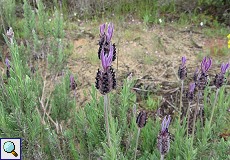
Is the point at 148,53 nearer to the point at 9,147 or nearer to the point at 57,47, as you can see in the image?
the point at 57,47

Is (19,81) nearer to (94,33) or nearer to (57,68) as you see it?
(57,68)

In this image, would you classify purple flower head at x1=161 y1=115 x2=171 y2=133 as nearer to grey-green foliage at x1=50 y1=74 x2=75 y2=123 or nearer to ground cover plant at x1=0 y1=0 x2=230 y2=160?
ground cover plant at x1=0 y1=0 x2=230 y2=160

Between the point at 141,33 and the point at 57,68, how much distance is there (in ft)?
5.69

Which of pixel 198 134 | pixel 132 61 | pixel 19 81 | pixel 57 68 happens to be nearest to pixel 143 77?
pixel 132 61

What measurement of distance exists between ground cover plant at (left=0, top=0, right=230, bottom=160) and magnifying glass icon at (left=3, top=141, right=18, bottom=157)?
0.05 meters

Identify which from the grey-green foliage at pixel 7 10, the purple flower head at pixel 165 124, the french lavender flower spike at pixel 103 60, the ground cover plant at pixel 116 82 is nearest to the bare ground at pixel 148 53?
the ground cover plant at pixel 116 82

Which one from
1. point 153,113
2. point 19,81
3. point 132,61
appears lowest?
point 153,113

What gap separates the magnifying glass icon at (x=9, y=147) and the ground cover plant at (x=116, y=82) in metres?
0.05

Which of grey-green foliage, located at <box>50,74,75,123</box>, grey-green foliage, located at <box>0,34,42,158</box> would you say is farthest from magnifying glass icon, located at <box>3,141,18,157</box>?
grey-green foliage, located at <box>50,74,75,123</box>

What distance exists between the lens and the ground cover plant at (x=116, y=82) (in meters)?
1.72

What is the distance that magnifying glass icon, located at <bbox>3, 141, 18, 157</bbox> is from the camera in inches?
70.2

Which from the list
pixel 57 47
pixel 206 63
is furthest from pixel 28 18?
pixel 206 63

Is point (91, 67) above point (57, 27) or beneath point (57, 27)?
beneath

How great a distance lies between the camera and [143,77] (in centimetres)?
339
